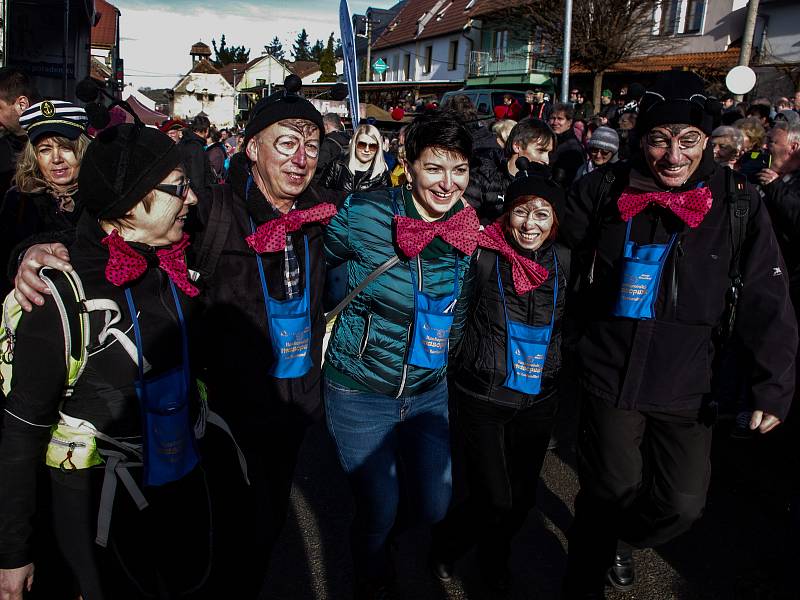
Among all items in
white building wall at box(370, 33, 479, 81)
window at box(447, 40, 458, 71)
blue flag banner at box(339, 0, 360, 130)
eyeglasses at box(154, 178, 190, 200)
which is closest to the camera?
eyeglasses at box(154, 178, 190, 200)

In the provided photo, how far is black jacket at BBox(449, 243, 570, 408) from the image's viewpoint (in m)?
2.97

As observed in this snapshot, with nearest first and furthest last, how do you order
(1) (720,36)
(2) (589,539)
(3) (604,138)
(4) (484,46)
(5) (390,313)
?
(5) (390,313) < (2) (589,539) < (3) (604,138) < (1) (720,36) < (4) (484,46)

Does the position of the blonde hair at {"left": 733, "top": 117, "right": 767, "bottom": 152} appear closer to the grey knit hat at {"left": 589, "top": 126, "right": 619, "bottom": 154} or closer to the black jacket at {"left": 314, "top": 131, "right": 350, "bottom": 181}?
the grey knit hat at {"left": 589, "top": 126, "right": 619, "bottom": 154}

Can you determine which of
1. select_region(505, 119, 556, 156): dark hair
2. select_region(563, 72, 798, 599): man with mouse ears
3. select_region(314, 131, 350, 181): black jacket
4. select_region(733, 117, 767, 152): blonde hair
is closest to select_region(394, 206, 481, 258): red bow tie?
select_region(563, 72, 798, 599): man with mouse ears

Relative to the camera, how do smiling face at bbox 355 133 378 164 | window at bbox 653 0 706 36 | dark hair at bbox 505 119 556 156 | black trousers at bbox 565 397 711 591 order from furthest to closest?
1. window at bbox 653 0 706 36
2. smiling face at bbox 355 133 378 164
3. dark hair at bbox 505 119 556 156
4. black trousers at bbox 565 397 711 591

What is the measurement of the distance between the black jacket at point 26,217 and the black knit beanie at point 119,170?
5.43 feet

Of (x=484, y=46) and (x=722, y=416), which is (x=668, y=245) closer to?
(x=722, y=416)

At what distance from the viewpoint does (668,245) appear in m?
2.81

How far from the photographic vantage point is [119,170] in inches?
79.0

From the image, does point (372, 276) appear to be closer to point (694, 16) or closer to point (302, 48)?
point (694, 16)

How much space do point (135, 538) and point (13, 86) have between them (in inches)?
142

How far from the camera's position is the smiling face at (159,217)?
2.07 meters

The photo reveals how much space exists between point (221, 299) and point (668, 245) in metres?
1.85

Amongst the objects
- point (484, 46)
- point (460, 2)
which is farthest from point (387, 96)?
point (460, 2)
